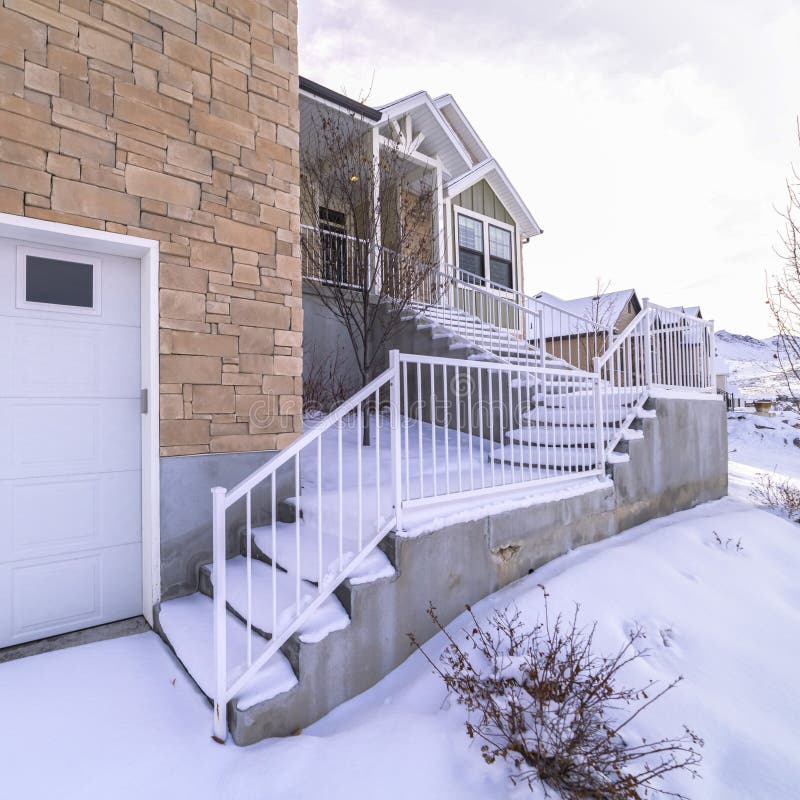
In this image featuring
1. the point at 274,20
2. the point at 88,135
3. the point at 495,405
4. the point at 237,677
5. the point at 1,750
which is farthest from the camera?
the point at 495,405

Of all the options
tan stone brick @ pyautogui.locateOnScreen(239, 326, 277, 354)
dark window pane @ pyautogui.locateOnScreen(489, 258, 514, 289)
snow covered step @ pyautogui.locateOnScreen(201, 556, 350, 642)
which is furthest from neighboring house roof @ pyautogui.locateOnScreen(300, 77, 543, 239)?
snow covered step @ pyautogui.locateOnScreen(201, 556, 350, 642)

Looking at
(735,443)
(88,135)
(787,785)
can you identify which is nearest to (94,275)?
(88,135)

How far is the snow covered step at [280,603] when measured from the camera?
224cm

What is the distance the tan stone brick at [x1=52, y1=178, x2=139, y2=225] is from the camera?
2.62 metres

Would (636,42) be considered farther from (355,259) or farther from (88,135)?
(88,135)

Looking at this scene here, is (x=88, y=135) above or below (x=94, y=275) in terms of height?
above

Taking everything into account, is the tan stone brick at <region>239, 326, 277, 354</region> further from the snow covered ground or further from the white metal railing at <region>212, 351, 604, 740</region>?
the snow covered ground

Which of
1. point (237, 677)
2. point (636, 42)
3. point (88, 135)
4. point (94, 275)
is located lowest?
point (237, 677)

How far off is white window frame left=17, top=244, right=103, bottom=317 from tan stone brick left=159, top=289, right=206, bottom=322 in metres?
0.39

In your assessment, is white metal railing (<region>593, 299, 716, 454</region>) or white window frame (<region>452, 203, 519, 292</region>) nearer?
white metal railing (<region>593, 299, 716, 454</region>)

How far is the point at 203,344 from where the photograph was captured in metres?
3.09

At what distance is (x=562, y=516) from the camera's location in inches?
146

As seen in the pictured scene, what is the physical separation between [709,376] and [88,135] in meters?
6.85

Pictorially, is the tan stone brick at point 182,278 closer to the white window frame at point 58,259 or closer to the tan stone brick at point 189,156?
the white window frame at point 58,259
